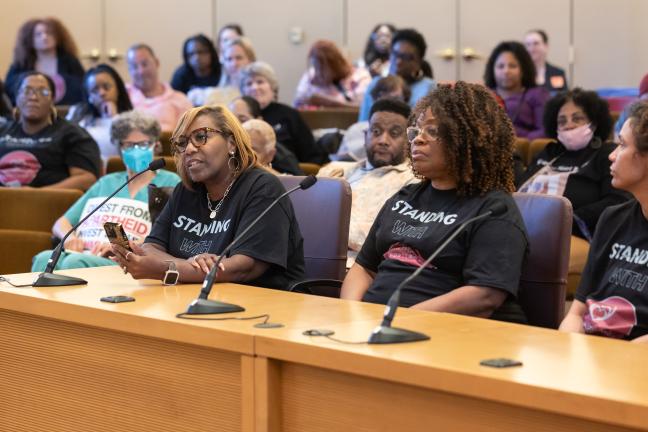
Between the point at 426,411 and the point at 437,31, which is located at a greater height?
the point at 437,31

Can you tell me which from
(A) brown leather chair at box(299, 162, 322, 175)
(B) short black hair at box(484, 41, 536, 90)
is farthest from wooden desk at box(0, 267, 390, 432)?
(B) short black hair at box(484, 41, 536, 90)

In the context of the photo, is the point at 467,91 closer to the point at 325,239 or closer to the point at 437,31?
the point at 325,239

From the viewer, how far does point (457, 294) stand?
2.61 meters

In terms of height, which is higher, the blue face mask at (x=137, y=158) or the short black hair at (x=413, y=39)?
the short black hair at (x=413, y=39)

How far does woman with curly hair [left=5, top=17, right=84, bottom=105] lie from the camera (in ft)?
23.9

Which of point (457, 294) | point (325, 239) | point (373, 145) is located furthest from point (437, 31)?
point (457, 294)

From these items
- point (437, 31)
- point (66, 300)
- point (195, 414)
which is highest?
point (437, 31)

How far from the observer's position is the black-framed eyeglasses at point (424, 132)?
2.83m

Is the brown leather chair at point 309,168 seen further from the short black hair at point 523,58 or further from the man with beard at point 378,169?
the short black hair at point 523,58

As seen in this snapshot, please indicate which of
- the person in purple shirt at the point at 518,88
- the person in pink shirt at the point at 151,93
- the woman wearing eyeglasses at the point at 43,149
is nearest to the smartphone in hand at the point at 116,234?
the woman wearing eyeglasses at the point at 43,149

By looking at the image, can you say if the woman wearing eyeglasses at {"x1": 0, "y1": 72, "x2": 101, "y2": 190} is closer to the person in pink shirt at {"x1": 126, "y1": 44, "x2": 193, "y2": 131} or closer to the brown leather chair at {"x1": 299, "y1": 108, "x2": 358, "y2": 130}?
the person in pink shirt at {"x1": 126, "y1": 44, "x2": 193, "y2": 131}

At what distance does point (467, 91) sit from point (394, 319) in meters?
0.88

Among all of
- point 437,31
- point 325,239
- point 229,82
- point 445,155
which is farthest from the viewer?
point 437,31

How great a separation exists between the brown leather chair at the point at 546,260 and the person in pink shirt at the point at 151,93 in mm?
4153
